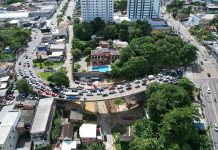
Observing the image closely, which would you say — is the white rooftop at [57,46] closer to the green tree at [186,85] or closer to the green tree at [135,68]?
the green tree at [135,68]

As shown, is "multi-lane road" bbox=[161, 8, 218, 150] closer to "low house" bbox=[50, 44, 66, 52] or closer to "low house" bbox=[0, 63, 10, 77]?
"low house" bbox=[50, 44, 66, 52]

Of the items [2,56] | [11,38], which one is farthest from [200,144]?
[11,38]

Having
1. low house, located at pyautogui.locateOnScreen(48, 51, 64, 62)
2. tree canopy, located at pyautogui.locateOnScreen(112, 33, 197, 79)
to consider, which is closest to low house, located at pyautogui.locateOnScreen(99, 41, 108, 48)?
tree canopy, located at pyautogui.locateOnScreen(112, 33, 197, 79)

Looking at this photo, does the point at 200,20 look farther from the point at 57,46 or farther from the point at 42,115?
A: the point at 42,115

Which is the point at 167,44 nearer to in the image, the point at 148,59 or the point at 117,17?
the point at 148,59

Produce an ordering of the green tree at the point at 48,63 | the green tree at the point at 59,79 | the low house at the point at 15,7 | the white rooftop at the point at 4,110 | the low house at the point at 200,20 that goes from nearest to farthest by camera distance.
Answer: the white rooftop at the point at 4,110
the green tree at the point at 59,79
the green tree at the point at 48,63
the low house at the point at 200,20
the low house at the point at 15,7

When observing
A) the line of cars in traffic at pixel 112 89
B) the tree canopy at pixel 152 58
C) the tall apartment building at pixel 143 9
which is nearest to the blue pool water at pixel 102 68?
the tree canopy at pixel 152 58
